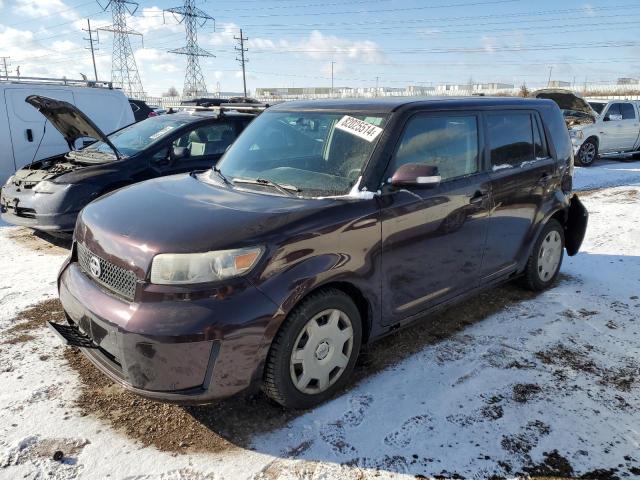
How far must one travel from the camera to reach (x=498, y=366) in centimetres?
351

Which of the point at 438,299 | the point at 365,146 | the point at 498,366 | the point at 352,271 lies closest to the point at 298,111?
the point at 365,146

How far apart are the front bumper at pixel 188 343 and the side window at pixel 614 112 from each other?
15.3m

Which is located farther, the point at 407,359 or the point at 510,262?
the point at 510,262

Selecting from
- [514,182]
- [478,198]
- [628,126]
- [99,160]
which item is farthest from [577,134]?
Result: [99,160]

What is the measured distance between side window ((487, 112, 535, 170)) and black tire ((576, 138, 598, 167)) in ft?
36.1

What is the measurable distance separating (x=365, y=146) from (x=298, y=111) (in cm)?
82

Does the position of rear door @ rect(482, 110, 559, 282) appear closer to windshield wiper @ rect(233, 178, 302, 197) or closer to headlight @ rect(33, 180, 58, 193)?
windshield wiper @ rect(233, 178, 302, 197)

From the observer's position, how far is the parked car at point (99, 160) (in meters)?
5.87

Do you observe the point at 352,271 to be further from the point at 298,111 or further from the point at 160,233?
the point at 298,111

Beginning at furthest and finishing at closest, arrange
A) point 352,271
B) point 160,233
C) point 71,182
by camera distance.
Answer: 1. point 71,182
2. point 352,271
3. point 160,233

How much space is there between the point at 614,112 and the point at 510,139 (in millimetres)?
13114

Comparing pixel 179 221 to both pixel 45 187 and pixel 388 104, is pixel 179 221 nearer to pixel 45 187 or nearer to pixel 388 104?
pixel 388 104

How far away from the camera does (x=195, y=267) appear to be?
2.50 m

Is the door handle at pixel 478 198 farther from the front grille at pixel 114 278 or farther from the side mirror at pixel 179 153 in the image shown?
the side mirror at pixel 179 153
